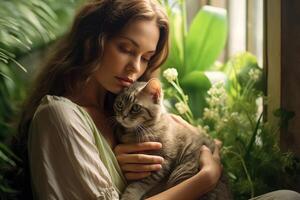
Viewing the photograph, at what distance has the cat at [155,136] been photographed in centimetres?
127

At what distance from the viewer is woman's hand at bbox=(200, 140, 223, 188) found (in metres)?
1.28

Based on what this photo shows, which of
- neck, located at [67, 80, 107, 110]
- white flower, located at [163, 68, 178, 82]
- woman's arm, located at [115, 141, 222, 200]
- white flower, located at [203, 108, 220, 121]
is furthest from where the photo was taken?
white flower, located at [203, 108, 220, 121]

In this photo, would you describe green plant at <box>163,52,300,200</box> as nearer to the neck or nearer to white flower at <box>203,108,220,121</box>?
white flower at <box>203,108,220,121</box>

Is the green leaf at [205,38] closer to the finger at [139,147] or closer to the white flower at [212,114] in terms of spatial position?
the white flower at [212,114]

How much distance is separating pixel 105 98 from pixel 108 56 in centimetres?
19

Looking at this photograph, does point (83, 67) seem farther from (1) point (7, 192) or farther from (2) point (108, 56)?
(1) point (7, 192)

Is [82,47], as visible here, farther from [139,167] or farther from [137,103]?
[139,167]

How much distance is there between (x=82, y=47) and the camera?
128 cm

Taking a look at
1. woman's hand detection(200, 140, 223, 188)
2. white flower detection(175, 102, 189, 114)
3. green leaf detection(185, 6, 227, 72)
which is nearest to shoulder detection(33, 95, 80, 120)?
woman's hand detection(200, 140, 223, 188)

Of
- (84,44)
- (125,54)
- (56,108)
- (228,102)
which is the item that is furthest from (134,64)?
(228,102)

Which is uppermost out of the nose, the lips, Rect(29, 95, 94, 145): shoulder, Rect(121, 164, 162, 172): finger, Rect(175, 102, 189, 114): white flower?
the nose

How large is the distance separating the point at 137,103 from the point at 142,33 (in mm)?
192

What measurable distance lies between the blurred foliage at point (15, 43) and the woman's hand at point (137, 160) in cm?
28

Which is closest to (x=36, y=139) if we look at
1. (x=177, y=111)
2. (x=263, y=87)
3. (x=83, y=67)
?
(x=83, y=67)
